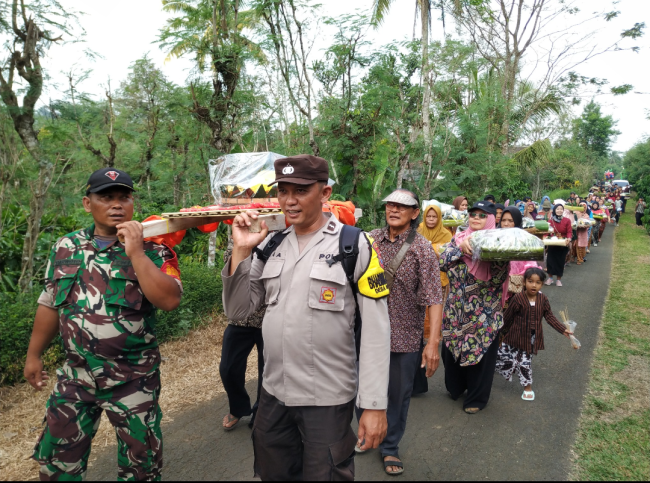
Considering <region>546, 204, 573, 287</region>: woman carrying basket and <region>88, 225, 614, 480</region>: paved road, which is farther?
<region>546, 204, 573, 287</region>: woman carrying basket

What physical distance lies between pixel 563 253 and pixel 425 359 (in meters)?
8.12

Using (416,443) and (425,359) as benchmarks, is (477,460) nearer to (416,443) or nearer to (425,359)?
(416,443)

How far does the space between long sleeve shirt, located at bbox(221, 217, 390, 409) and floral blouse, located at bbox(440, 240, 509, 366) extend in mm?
2206

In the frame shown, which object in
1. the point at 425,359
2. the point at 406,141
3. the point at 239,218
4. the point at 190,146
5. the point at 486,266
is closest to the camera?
the point at 239,218

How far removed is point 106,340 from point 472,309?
3.04m

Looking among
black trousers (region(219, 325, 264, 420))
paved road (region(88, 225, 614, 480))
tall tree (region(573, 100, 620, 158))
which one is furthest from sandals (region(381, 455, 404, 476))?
tall tree (region(573, 100, 620, 158))

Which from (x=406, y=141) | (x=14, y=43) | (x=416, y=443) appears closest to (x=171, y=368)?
(x=416, y=443)

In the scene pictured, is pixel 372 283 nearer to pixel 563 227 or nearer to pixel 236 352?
pixel 236 352

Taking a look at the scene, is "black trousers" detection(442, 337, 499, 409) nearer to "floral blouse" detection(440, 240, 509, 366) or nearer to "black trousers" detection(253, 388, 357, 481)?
"floral blouse" detection(440, 240, 509, 366)

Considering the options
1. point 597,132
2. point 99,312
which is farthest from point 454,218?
point 597,132

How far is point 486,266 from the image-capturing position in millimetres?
3848

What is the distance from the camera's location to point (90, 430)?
2.26 metres

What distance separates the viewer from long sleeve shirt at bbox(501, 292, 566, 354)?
4.45 m

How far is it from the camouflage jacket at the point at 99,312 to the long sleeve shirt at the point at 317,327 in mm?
582
